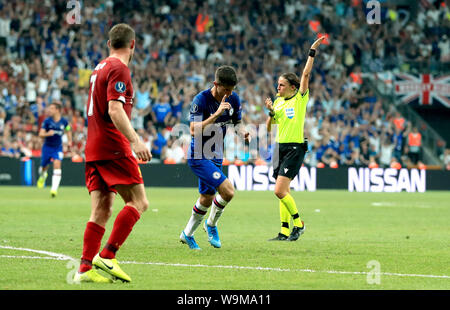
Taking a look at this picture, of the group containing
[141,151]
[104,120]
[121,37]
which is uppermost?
[121,37]

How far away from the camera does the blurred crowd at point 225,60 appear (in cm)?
3108

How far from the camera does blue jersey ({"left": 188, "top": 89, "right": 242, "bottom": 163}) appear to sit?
11086 mm

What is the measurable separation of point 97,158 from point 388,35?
3164 cm

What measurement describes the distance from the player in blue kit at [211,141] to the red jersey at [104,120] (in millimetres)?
2925

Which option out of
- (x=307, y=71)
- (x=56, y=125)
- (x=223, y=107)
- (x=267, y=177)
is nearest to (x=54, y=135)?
(x=56, y=125)

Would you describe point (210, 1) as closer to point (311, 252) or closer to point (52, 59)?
point (52, 59)

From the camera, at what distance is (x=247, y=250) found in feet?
35.9

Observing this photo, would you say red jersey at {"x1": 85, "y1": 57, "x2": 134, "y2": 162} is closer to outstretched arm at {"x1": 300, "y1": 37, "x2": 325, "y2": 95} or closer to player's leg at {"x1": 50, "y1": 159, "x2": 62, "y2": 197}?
outstretched arm at {"x1": 300, "y1": 37, "x2": 325, "y2": 95}

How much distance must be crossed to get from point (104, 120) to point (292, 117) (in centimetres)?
569

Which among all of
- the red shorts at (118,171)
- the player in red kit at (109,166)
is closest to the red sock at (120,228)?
the player in red kit at (109,166)

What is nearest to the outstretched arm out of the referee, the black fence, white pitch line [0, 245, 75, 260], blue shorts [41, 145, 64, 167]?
the referee

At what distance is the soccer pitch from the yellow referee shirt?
157 centimetres

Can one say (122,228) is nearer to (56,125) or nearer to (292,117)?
(292,117)
